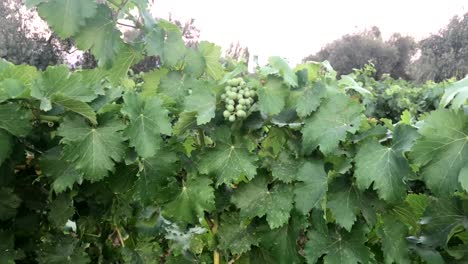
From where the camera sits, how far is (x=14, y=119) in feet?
4.29

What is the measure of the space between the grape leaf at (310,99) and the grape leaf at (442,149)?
0.31 meters

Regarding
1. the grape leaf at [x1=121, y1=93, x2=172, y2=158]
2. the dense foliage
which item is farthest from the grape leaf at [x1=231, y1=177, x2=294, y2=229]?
the grape leaf at [x1=121, y1=93, x2=172, y2=158]

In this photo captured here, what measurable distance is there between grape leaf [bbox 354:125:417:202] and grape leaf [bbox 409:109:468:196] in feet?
0.14

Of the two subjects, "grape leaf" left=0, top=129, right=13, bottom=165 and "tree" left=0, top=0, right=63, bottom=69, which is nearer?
"grape leaf" left=0, top=129, right=13, bottom=165

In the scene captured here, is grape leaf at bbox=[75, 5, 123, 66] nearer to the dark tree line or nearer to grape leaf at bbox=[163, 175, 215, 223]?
grape leaf at bbox=[163, 175, 215, 223]

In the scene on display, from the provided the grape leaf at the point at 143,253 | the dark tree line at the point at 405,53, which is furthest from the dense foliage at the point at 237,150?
the dark tree line at the point at 405,53

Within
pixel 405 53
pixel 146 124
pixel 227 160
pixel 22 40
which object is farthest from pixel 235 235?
pixel 405 53

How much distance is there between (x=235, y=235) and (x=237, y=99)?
474 mm

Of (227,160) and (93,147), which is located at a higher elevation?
(93,147)

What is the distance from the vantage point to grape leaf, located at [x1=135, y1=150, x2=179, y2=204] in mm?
1437

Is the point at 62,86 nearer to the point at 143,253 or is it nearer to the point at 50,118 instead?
the point at 50,118

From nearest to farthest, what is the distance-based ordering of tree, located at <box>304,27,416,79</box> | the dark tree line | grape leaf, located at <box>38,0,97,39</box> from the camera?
grape leaf, located at <box>38,0,97,39</box>
the dark tree line
tree, located at <box>304,27,416,79</box>

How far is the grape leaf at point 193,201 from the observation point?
149cm

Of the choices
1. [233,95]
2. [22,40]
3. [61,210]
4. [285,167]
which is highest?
[233,95]
